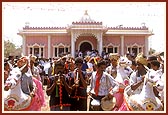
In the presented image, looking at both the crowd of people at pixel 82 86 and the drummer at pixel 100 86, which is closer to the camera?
the crowd of people at pixel 82 86

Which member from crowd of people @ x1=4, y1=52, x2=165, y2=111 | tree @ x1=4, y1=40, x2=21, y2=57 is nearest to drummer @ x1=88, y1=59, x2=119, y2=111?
crowd of people @ x1=4, y1=52, x2=165, y2=111

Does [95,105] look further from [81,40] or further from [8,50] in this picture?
[81,40]

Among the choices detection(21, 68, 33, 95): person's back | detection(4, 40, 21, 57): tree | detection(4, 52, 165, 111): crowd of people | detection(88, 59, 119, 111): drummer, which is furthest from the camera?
detection(4, 40, 21, 57): tree

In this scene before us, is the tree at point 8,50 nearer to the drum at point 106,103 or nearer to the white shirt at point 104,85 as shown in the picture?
the white shirt at point 104,85

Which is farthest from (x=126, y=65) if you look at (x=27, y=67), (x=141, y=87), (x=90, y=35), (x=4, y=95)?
(x=90, y=35)

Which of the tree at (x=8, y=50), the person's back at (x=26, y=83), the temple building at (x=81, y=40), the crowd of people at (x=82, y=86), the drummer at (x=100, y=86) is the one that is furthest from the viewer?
the temple building at (x=81, y=40)

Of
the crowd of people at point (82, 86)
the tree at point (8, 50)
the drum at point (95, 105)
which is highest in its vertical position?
the tree at point (8, 50)

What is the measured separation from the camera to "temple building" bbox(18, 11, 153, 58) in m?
27.1

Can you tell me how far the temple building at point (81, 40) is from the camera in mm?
27094

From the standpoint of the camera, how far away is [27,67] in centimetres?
608

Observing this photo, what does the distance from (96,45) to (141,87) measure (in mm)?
21712

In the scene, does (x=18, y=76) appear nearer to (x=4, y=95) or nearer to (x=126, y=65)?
(x=4, y=95)

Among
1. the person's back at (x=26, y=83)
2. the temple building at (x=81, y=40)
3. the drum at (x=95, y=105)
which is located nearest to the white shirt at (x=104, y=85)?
the drum at (x=95, y=105)

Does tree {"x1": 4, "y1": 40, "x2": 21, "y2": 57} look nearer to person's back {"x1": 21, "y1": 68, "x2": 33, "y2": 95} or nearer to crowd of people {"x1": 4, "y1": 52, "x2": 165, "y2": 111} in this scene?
person's back {"x1": 21, "y1": 68, "x2": 33, "y2": 95}
